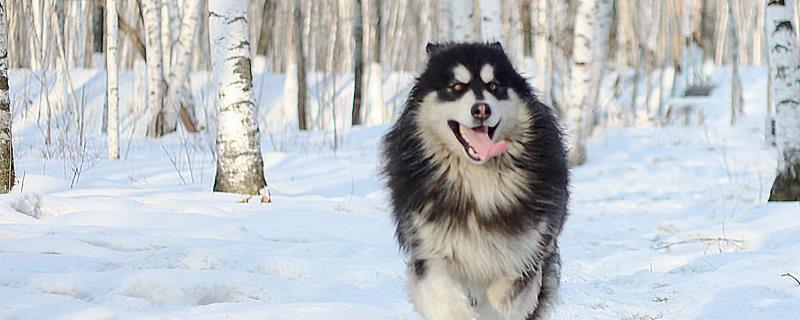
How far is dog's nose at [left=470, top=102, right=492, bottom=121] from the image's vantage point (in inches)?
148

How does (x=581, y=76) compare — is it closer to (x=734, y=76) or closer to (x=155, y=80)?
(x=155, y=80)

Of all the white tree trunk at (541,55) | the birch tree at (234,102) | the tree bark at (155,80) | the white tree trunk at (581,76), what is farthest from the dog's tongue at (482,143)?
the tree bark at (155,80)

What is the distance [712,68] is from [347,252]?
29.3 m

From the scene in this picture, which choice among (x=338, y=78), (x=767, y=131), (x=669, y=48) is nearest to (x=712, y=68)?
(x=669, y=48)

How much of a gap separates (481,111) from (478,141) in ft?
0.72

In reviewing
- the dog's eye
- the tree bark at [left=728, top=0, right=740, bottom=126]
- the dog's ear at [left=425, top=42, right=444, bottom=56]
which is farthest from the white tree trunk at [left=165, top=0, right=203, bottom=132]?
the dog's eye

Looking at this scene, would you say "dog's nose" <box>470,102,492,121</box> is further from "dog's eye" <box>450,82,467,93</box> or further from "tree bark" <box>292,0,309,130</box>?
"tree bark" <box>292,0,309,130</box>

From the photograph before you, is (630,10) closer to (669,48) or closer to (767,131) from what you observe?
(669,48)

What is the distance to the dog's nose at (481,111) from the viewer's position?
148 inches

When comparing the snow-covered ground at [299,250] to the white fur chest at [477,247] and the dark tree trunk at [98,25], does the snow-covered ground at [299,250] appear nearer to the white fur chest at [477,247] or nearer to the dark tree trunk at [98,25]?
the white fur chest at [477,247]

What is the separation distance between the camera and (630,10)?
2978 centimetres

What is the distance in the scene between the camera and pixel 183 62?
55.0ft

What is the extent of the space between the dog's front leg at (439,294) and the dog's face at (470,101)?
51 centimetres

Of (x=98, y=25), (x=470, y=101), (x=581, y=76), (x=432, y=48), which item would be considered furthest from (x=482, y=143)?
(x=98, y=25)
